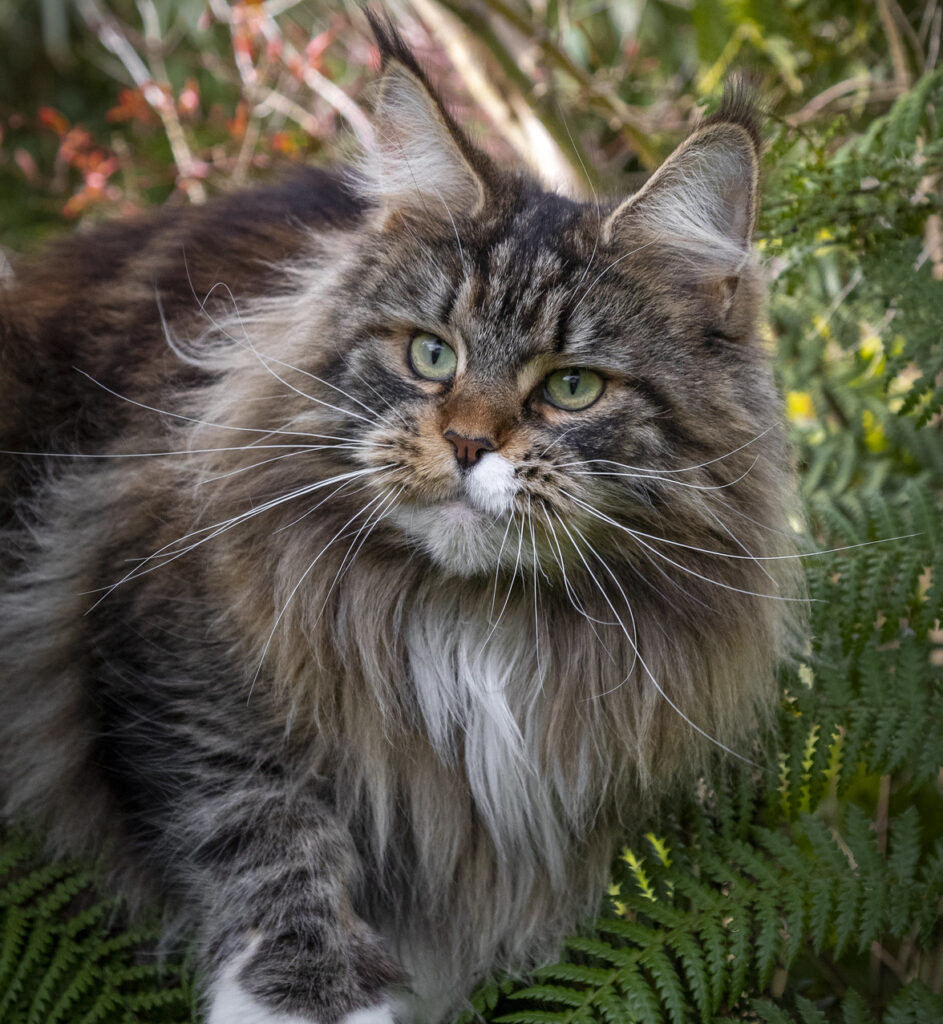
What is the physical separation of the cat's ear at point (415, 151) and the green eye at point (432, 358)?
220 millimetres

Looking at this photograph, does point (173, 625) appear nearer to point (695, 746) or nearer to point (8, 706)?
point (8, 706)

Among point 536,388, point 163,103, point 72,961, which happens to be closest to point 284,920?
point 72,961

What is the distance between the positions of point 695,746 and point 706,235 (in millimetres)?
849

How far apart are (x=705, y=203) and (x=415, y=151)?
50 cm

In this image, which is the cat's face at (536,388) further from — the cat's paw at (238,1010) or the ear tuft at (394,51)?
the cat's paw at (238,1010)

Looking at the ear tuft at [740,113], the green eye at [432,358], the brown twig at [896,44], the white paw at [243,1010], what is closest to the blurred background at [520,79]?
the brown twig at [896,44]

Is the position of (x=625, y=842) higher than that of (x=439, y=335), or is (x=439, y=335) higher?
(x=439, y=335)

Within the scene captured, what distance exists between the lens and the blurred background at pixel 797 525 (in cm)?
156

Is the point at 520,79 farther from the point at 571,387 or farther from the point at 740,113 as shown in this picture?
the point at 571,387

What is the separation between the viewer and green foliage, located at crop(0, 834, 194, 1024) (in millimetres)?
1565

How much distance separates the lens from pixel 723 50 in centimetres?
307

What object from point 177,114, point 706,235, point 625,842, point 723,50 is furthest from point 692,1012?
point 177,114

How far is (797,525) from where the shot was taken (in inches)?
75.3

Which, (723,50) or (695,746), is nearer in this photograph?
(695,746)
